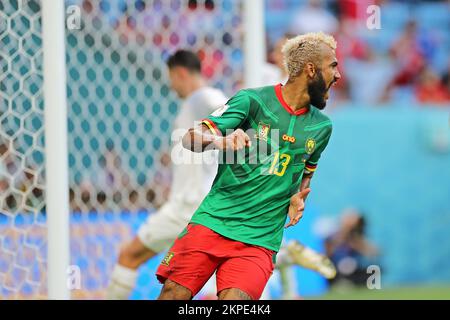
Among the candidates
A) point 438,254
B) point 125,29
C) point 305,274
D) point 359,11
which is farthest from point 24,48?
point 359,11

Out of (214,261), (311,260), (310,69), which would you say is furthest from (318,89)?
(311,260)

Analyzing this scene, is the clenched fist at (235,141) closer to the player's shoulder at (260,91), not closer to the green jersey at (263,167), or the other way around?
the green jersey at (263,167)

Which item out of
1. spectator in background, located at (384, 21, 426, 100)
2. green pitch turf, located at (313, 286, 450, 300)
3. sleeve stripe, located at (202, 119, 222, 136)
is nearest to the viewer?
sleeve stripe, located at (202, 119, 222, 136)

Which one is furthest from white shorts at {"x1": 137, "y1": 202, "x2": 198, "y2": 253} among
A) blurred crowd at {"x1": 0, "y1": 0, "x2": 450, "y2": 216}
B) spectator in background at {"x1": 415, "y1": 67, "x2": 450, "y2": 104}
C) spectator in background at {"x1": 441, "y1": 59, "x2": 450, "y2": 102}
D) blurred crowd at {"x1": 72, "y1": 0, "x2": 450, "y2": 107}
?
spectator in background at {"x1": 441, "y1": 59, "x2": 450, "y2": 102}

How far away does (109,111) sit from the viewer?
8328 millimetres

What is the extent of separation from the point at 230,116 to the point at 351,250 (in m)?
6.14

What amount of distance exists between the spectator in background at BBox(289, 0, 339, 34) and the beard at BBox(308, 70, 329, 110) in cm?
777

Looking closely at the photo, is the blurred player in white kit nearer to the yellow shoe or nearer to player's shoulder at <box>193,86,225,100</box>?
player's shoulder at <box>193,86,225,100</box>

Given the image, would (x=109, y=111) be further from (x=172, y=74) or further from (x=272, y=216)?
(x=272, y=216)

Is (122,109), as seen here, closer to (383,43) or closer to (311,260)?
(311,260)

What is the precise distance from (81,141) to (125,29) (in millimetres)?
995

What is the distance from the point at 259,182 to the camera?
4.67 m

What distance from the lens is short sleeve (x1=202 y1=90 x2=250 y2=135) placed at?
14.8 feet

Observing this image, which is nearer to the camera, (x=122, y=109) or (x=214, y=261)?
(x=214, y=261)
